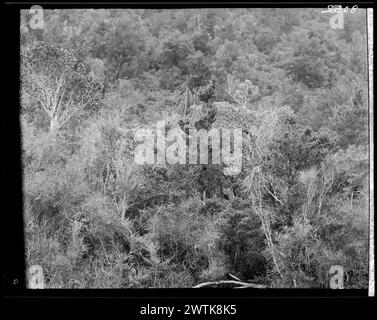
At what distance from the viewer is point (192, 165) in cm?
463

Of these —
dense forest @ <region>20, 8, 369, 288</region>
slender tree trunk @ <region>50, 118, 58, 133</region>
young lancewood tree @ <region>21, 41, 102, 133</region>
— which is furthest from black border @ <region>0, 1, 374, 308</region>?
slender tree trunk @ <region>50, 118, 58, 133</region>

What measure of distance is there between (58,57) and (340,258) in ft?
10.4

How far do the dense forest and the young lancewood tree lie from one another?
0.01 meters

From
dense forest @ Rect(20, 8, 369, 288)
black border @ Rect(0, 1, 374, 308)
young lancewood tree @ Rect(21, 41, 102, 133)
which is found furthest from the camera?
young lancewood tree @ Rect(21, 41, 102, 133)

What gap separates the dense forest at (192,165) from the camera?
4.43 meters

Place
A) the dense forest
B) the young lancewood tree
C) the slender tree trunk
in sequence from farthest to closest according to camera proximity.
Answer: the slender tree trunk, the young lancewood tree, the dense forest

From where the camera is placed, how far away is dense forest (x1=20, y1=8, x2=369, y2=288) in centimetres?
443

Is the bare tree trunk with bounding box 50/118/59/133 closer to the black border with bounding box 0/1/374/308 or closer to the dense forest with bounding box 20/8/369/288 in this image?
the dense forest with bounding box 20/8/369/288

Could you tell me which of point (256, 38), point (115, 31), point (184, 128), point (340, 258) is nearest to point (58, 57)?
point (115, 31)

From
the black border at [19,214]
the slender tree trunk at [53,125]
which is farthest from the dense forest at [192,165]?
the black border at [19,214]

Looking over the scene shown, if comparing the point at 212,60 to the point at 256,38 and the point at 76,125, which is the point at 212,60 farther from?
the point at 76,125

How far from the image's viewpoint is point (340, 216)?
4.48 m
